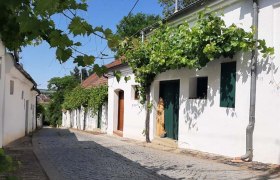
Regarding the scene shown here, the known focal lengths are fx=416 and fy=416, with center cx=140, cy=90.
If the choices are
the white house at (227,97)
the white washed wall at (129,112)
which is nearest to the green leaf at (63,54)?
the white house at (227,97)

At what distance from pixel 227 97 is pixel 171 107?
402 cm

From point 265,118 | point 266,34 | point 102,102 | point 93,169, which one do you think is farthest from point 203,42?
point 102,102

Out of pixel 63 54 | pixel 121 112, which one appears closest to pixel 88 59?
pixel 63 54

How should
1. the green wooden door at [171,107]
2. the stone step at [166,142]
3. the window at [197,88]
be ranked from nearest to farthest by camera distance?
the window at [197,88] → the stone step at [166,142] → the green wooden door at [171,107]

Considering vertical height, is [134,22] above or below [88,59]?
above

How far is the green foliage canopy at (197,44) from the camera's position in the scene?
9.79 meters

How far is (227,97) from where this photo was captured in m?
10.9

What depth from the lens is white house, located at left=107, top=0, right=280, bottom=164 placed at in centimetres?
920

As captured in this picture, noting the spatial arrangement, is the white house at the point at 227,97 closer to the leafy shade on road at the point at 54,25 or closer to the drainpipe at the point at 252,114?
the drainpipe at the point at 252,114

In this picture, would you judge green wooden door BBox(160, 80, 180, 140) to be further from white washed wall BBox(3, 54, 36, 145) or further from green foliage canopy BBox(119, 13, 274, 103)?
white washed wall BBox(3, 54, 36, 145)

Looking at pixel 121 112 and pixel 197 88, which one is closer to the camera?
pixel 197 88

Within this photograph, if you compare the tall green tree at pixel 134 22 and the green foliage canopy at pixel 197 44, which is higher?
the tall green tree at pixel 134 22

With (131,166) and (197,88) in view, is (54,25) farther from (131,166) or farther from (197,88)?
(197,88)

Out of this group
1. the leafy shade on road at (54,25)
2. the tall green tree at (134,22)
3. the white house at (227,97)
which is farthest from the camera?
the tall green tree at (134,22)
